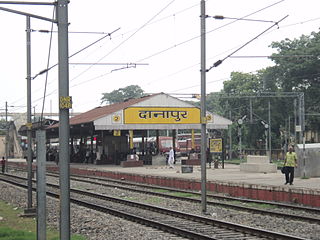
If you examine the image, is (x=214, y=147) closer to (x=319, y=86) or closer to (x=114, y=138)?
(x=114, y=138)

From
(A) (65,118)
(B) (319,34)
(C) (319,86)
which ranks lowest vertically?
(A) (65,118)

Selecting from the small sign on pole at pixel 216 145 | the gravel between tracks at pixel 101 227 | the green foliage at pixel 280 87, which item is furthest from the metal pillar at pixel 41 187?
the green foliage at pixel 280 87

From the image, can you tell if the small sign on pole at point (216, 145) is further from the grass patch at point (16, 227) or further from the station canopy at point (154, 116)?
the grass patch at point (16, 227)

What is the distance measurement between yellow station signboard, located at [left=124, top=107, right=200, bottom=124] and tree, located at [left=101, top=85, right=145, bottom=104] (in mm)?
81560

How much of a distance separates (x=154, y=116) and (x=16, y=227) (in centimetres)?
3142

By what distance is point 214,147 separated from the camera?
3656 cm

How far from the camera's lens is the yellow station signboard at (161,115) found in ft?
144

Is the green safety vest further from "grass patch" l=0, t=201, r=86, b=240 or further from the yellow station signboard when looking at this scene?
the yellow station signboard

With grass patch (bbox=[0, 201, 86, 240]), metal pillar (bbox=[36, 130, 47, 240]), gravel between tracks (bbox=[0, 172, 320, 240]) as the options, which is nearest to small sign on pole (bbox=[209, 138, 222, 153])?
gravel between tracks (bbox=[0, 172, 320, 240])

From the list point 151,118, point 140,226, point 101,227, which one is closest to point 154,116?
point 151,118

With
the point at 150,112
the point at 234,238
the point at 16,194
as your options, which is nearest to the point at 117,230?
the point at 234,238

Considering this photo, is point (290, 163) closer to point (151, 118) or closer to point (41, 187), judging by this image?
point (41, 187)

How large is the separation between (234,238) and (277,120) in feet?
186

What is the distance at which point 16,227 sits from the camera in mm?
13859
